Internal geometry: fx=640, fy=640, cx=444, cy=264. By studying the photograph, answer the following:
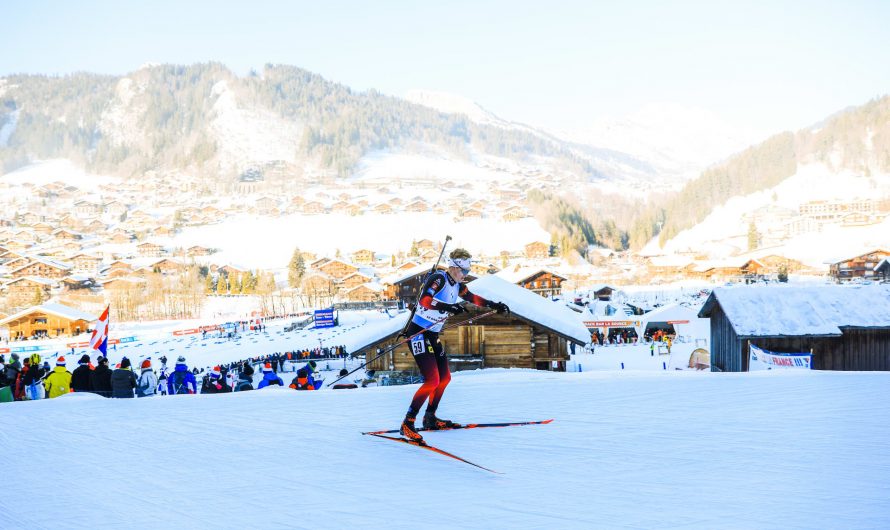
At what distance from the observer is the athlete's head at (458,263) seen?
477 cm

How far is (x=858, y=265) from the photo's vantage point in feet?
208

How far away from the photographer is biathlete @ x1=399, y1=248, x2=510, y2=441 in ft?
15.6

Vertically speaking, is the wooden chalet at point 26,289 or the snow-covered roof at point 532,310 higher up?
the wooden chalet at point 26,289

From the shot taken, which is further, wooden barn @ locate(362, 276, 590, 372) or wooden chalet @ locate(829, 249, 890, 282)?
wooden chalet @ locate(829, 249, 890, 282)

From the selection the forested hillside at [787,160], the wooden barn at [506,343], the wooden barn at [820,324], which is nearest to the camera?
the wooden barn at [820,324]

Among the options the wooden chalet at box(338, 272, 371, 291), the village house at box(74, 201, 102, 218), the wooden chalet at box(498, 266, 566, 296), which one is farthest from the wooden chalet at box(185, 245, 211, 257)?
the wooden chalet at box(498, 266, 566, 296)

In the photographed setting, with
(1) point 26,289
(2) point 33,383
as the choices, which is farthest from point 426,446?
(1) point 26,289

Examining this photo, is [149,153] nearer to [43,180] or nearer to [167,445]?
[43,180]

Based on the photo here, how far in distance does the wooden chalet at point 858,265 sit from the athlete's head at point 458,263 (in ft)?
224

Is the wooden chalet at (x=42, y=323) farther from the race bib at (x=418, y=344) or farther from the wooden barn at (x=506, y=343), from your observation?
the race bib at (x=418, y=344)

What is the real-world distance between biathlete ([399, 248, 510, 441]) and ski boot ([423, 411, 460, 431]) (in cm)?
12

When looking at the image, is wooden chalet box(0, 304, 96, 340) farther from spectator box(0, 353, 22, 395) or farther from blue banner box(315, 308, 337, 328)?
spectator box(0, 353, 22, 395)

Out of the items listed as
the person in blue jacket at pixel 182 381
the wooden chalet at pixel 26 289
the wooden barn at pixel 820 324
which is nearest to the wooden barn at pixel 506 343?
the wooden barn at pixel 820 324

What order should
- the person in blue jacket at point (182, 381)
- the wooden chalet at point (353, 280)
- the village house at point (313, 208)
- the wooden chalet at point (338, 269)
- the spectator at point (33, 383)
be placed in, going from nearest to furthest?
the spectator at point (33, 383) → the person in blue jacket at point (182, 381) → the wooden chalet at point (353, 280) → the wooden chalet at point (338, 269) → the village house at point (313, 208)
